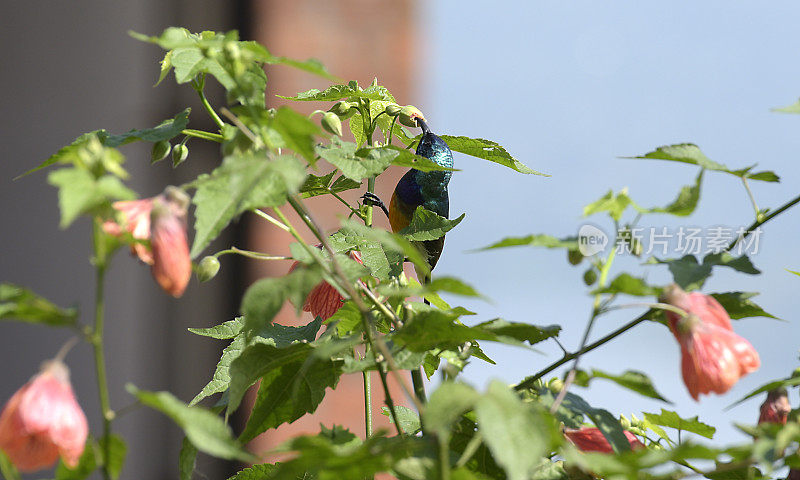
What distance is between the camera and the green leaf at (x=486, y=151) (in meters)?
0.49

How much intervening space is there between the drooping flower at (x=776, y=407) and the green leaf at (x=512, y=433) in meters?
0.16

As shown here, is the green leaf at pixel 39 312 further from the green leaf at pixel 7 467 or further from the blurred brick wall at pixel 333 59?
the blurred brick wall at pixel 333 59

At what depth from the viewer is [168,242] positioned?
1.03ft

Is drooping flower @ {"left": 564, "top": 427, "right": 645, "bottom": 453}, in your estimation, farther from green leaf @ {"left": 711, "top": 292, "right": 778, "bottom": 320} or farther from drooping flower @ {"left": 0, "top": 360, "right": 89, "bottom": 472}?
drooping flower @ {"left": 0, "top": 360, "right": 89, "bottom": 472}

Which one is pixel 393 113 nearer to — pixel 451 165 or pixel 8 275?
pixel 451 165

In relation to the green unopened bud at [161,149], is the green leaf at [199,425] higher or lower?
lower

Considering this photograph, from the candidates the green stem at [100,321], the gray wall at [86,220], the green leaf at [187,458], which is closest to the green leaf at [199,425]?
the green stem at [100,321]

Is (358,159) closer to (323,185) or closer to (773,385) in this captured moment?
(323,185)

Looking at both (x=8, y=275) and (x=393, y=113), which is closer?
(x=393, y=113)

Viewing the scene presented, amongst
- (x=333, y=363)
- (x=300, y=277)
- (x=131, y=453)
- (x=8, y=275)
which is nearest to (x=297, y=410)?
(x=333, y=363)

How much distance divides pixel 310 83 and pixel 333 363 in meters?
1.21

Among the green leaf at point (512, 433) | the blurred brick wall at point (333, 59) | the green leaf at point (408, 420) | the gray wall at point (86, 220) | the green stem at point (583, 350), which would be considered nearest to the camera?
the green leaf at point (512, 433)

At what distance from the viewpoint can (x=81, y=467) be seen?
0.32 m

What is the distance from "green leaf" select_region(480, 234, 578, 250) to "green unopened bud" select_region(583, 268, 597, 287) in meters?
0.02
